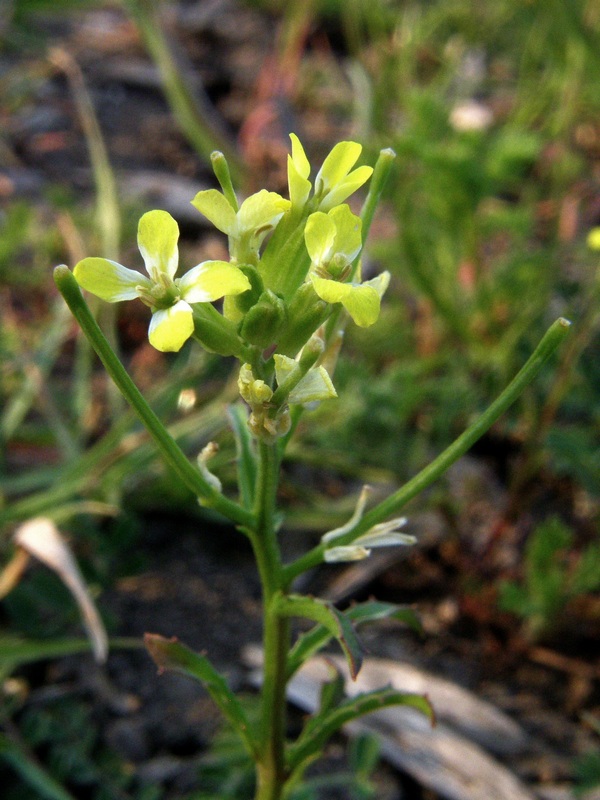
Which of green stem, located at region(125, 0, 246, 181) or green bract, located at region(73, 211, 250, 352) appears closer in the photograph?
green bract, located at region(73, 211, 250, 352)

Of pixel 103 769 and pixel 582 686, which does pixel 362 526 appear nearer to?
pixel 103 769

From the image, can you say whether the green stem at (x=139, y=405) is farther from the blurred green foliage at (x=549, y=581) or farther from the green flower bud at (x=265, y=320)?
the blurred green foliage at (x=549, y=581)

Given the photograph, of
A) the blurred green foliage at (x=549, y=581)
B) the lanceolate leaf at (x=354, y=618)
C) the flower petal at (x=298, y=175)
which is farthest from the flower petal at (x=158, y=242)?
the blurred green foliage at (x=549, y=581)

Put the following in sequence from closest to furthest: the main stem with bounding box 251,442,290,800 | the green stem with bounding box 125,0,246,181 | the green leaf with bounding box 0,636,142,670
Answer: the main stem with bounding box 251,442,290,800 → the green leaf with bounding box 0,636,142,670 → the green stem with bounding box 125,0,246,181

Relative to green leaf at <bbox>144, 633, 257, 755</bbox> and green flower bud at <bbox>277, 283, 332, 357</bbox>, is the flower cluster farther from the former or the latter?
green leaf at <bbox>144, 633, 257, 755</bbox>

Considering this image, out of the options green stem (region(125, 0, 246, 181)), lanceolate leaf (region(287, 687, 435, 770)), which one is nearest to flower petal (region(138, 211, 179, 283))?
lanceolate leaf (region(287, 687, 435, 770))

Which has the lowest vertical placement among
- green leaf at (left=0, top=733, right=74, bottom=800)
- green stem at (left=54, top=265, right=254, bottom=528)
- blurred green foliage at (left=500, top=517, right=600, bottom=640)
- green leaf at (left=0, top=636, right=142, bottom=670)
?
green leaf at (left=0, top=733, right=74, bottom=800)
